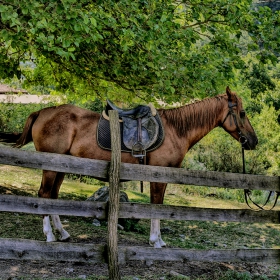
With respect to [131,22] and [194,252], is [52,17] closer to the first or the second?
[131,22]

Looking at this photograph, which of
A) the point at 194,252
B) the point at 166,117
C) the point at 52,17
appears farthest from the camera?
the point at 166,117

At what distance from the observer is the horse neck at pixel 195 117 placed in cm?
659

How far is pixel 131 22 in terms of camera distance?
6.48 meters

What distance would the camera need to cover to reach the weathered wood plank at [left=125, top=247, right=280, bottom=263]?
190 inches

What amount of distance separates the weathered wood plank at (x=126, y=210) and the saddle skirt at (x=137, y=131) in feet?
4.76

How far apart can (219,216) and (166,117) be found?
6.98ft

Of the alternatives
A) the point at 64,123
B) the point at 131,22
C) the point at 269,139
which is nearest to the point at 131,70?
the point at 131,22

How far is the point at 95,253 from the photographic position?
4.64 meters

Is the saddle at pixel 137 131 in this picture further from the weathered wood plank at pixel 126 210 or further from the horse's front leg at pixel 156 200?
the weathered wood plank at pixel 126 210

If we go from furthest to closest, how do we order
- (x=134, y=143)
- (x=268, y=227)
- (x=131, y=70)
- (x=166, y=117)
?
1. (x=268, y=227)
2. (x=131, y=70)
3. (x=166, y=117)
4. (x=134, y=143)

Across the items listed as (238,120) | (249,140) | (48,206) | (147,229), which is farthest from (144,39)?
(147,229)

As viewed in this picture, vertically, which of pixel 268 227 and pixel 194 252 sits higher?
pixel 194 252

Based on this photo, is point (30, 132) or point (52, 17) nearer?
point (52, 17)

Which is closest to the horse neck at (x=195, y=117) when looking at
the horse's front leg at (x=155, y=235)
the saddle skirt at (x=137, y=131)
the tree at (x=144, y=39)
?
the saddle skirt at (x=137, y=131)
